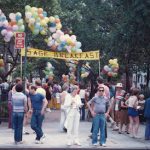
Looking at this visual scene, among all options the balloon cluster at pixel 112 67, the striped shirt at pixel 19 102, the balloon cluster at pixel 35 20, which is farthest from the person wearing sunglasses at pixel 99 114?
the balloon cluster at pixel 112 67

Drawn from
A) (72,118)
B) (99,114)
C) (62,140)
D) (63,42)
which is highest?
(63,42)

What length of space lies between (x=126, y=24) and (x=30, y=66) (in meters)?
21.6

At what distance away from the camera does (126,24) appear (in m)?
22.8

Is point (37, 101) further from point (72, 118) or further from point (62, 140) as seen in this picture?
point (62, 140)

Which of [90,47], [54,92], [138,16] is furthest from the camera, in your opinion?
[90,47]

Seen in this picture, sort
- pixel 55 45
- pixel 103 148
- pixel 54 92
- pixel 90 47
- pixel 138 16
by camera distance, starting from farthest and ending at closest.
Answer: pixel 90 47
pixel 54 92
pixel 55 45
pixel 138 16
pixel 103 148

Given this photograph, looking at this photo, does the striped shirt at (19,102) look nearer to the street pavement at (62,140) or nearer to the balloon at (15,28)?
the street pavement at (62,140)

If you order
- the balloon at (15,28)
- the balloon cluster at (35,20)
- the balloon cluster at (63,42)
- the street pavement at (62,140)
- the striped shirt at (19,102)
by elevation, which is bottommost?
the street pavement at (62,140)

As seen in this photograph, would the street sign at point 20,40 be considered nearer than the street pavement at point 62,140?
No

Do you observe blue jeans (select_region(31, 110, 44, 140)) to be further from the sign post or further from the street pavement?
the sign post

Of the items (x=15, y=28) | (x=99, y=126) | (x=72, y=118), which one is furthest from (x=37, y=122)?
(x=15, y=28)

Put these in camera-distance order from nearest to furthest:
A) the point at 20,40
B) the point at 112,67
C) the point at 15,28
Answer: the point at 20,40 < the point at 15,28 < the point at 112,67

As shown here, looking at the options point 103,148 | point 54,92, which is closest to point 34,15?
point 103,148

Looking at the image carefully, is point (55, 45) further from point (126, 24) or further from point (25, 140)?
point (25, 140)
